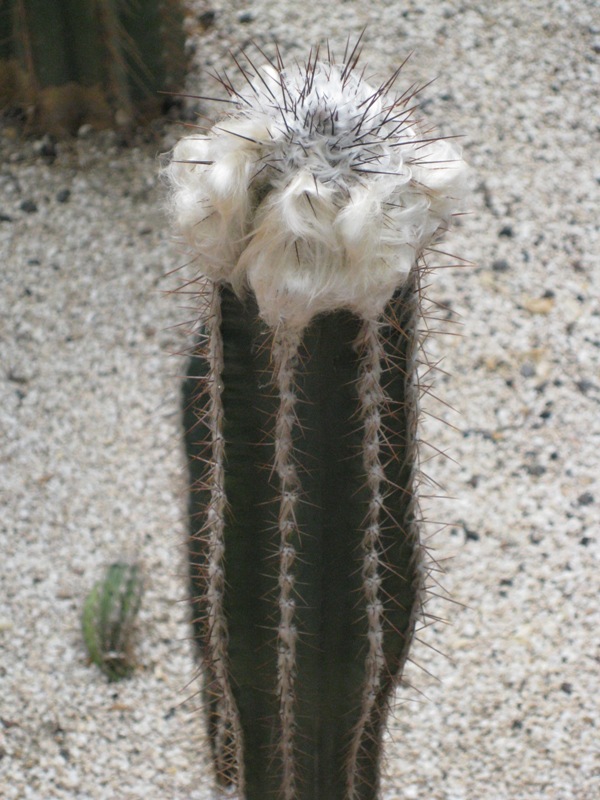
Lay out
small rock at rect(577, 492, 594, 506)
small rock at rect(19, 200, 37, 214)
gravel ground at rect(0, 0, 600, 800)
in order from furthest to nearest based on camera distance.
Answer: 1. small rock at rect(19, 200, 37, 214)
2. small rock at rect(577, 492, 594, 506)
3. gravel ground at rect(0, 0, 600, 800)

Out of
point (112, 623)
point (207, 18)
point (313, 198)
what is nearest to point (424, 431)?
point (112, 623)

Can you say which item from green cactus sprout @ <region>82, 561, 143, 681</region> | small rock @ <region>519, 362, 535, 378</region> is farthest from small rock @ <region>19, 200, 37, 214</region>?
small rock @ <region>519, 362, 535, 378</region>

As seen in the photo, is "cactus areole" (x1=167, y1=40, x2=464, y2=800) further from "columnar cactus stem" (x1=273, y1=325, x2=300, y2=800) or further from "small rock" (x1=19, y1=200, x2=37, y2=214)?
"small rock" (x1=19, y1=200, x2=37, y2=214)

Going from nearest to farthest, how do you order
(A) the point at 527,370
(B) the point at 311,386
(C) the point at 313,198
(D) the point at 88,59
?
(C) the point at 313,198 < (B) the point at 311,386 < (A) the point at 527,370 < (D) the point at 88,59

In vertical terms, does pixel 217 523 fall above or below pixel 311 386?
below

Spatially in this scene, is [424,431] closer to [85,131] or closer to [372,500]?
[372,500]

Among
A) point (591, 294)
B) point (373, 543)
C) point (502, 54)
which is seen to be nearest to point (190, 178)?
point (373, 543)
